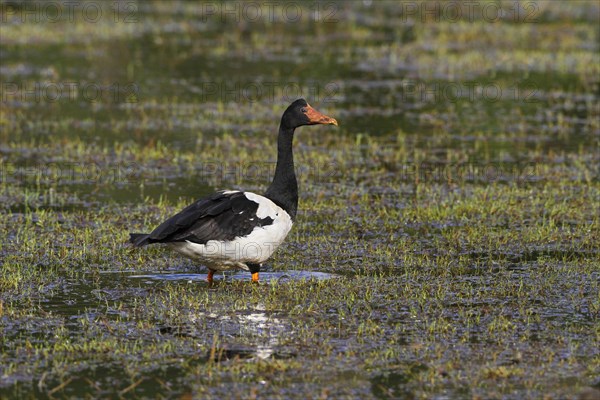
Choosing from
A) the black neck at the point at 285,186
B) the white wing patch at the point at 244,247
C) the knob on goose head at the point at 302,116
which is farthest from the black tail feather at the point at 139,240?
the knob on goose head at the point at 302,116

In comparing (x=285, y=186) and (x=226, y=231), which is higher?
(x=285, y=186)

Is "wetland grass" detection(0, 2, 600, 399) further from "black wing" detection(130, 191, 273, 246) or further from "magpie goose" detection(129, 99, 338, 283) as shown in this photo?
"black wing" detection(130, 191, 273, 246)

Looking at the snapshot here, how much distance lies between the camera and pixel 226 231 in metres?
9.80

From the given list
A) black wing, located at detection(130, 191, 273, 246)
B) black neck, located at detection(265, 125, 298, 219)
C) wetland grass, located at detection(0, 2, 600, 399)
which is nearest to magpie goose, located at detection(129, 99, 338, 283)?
black wing, located at detection(130, 191, 273, 246)

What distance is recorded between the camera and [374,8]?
3559 cm

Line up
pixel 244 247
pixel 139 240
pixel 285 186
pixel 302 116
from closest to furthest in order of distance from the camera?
pixel 139 240 < pixel 244 247 < pixel 285 186 < pixel 302 116

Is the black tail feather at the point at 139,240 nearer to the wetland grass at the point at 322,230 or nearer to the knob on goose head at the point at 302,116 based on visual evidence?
the wetland grass at the point at 322,230

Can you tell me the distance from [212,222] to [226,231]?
5.8 inches

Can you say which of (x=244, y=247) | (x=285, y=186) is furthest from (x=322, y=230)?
(x=244, y=247)

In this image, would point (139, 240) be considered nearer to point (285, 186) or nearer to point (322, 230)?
point (285, 186)

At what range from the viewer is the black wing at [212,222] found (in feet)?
31.4

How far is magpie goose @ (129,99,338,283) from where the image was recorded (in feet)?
31.6

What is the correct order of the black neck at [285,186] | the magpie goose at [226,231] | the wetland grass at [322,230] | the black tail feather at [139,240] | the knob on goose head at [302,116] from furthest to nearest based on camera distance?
the knob on goose head at [302,116]
the black neck at [285,186]
the magpie goose at [226,231]
the black tail feather at [139,240]
the wetland grass at [322,230]

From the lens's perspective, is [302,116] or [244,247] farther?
[302,116]
